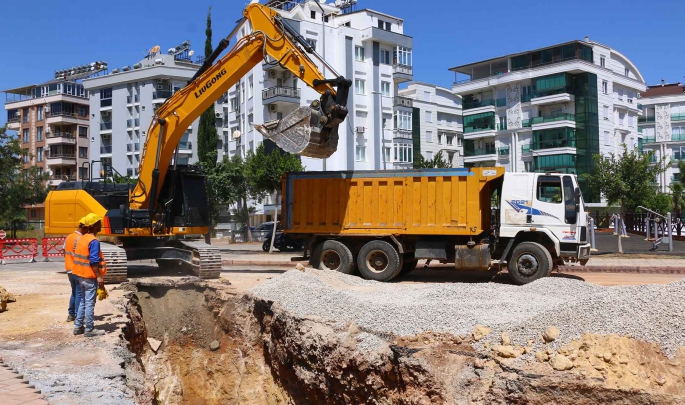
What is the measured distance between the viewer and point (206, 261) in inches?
609

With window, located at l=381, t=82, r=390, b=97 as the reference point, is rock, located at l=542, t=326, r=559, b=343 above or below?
below

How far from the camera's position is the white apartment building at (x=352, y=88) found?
161 ft

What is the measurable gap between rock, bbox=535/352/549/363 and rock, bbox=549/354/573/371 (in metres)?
0.09

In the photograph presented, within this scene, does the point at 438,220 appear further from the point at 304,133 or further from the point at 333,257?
the point at 304,133

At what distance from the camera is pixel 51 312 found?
11.4 meters

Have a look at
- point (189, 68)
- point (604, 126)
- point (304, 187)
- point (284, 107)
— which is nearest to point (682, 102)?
point (604, 126)

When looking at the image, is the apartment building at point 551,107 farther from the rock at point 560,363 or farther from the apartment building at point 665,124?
the rock at point 560,363

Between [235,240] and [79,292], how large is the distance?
35.2 m

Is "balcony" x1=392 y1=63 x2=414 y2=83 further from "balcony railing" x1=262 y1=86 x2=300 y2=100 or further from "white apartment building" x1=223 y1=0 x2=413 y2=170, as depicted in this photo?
"balcony railing" x1=262 y1=86 x2=300 y2=100

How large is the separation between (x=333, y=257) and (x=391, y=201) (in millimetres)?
2151

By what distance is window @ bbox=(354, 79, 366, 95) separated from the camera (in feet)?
168

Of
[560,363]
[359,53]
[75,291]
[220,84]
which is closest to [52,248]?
[220,84]

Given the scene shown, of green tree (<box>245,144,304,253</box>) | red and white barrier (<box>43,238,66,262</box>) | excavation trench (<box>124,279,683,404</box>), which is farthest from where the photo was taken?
green tree (<box>245,144,304,253</box>)

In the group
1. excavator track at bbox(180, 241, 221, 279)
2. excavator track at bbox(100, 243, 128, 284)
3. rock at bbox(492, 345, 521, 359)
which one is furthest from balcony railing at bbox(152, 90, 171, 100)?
rock at bbox(492, 345, 521, 359)
